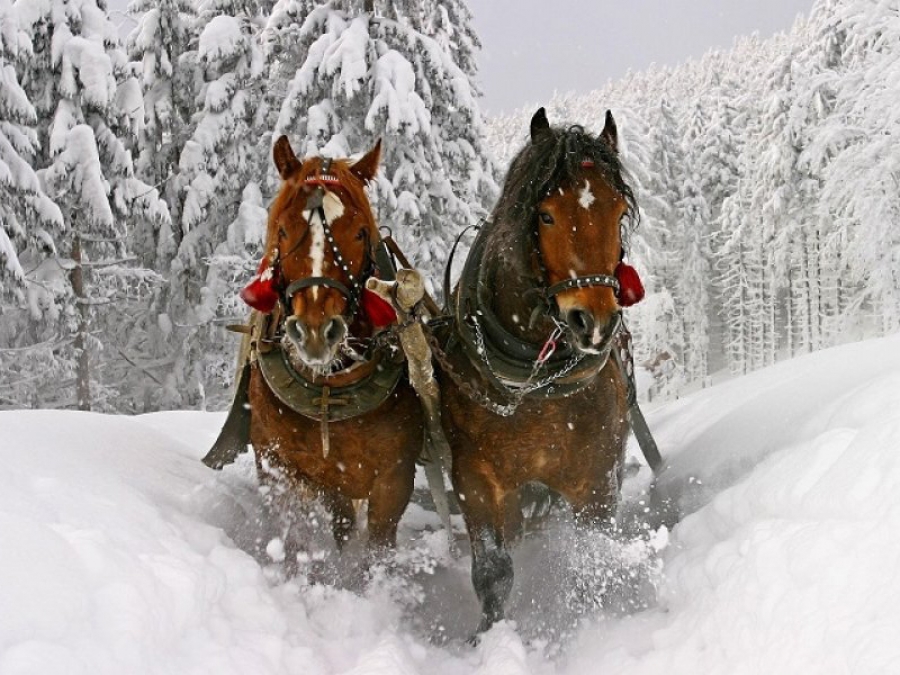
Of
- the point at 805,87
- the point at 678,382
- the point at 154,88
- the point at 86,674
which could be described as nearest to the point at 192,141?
the point at 154,88

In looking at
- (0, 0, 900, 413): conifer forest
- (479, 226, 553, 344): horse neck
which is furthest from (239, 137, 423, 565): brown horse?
(0, 0, 900, 413): conifer forest

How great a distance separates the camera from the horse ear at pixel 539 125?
3.38 meters

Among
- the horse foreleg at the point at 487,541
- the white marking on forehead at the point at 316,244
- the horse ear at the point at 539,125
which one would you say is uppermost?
the horse ear at the point at 539,125

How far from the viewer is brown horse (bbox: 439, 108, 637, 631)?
3041mm

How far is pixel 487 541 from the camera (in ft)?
11.6

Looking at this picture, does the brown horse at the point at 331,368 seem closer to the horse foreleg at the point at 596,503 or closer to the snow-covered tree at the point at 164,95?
the horse foreleg at the point at 596,503

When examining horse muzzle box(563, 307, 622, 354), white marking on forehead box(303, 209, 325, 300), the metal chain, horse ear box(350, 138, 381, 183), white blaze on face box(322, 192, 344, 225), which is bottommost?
the metal chain

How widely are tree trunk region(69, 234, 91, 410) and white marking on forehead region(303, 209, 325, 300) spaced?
10.8m

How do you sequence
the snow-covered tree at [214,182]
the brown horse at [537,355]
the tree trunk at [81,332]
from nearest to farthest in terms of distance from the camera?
the brown horse at [537,355] < the tree trunk at [81,332] < the snow-covered tree at [214,182]

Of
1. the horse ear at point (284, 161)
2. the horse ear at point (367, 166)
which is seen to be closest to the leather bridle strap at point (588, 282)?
the horse ear at point (367, 166)

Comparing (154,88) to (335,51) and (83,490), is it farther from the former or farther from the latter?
(83,490)

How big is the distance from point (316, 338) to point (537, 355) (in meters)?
1.03

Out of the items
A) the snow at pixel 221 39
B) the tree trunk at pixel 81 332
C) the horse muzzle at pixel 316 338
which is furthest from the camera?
the snow at pixel 221 39

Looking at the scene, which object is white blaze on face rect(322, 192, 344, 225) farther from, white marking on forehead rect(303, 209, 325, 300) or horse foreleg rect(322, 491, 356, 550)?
horse foreleg rect(322, 491, 356, 550)
